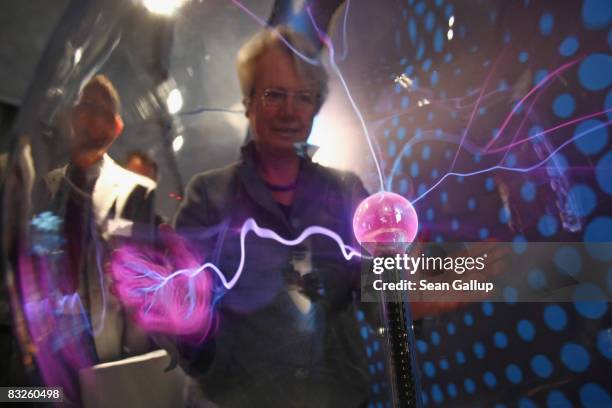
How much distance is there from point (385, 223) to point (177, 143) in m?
0.31

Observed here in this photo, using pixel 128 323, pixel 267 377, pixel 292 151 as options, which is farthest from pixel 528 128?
pixel 128 323

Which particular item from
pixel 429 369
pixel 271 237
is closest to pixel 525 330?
pixel 429 369

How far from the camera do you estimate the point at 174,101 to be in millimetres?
595

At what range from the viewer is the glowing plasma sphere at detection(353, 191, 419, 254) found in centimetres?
52

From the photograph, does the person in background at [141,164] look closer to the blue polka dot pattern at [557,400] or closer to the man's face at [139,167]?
the man's face at [139,167]

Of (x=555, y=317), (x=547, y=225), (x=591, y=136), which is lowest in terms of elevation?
(x=555, y=317)

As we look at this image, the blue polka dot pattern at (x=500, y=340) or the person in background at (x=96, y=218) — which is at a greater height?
the person in background at (x=96, y=218)

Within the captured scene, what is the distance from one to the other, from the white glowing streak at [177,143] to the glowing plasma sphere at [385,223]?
0.86 ft

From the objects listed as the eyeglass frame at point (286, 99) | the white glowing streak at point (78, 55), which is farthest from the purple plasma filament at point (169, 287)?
the white glowing streak at point (78, 55)

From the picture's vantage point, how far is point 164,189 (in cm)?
57

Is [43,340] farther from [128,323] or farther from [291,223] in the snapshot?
[291,223]

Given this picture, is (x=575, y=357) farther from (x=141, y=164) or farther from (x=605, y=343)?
(x=141, y=164)

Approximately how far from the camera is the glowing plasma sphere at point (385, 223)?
0.52 metres

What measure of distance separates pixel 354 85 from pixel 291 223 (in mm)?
218
